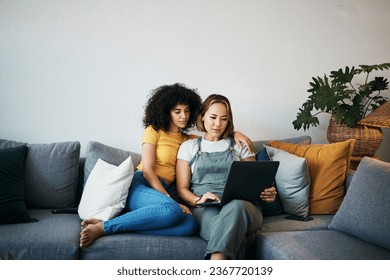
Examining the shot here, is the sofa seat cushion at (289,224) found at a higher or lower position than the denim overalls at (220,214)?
lower

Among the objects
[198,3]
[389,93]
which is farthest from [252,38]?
[389,93]

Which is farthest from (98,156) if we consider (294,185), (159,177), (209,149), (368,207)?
(368,207)

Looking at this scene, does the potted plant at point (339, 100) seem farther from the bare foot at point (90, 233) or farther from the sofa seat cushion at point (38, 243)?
the sofa seat cushion at point (38, 243)

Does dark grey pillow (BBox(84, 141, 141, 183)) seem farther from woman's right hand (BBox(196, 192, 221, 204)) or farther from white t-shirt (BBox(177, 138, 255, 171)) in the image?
woman's right hand (BBox(196, 192, 221, 204))

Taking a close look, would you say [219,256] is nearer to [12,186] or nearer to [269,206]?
[269,206]

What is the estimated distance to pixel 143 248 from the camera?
1.81 m

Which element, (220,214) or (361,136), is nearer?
(220,214)

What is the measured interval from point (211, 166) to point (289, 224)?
1.57 ft

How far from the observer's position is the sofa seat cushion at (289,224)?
2.03 m

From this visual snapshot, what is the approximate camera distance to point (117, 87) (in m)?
2.59

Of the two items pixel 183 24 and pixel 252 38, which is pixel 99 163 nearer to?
pixel 183 24

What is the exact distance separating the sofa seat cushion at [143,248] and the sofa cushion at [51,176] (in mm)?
545

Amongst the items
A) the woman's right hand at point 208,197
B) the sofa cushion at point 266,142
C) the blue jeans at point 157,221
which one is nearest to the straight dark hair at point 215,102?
the sofa cushion at point 266,142
